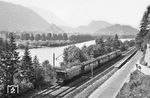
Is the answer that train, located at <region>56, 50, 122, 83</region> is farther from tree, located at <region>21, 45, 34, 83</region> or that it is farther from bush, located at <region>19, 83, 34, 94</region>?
bush, located at <region>19, 83, 34, 94</region>

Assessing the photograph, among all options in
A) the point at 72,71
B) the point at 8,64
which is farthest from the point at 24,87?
the point at 72,71

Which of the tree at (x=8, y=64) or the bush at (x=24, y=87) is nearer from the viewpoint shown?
the bush at (x=24, y=87)

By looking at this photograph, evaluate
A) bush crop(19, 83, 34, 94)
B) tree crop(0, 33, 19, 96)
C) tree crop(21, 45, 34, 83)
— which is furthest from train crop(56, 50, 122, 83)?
tree crop(0, 33, 19, 96)

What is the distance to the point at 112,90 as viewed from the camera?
117ft

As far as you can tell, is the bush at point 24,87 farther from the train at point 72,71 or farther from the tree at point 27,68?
the train at point 72,71

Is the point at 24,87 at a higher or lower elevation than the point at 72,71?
lower

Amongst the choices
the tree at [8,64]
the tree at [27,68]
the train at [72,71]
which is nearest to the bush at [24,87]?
the tree at [8,64]

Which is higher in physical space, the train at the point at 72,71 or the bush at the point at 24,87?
the train at the point at 72,71

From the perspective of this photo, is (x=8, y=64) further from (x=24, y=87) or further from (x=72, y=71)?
(x=72, y=71)

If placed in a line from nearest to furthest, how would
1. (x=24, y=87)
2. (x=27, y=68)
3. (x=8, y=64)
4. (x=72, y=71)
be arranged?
(x=24, y=87)
(x=8, y=64)
(x=27, y=68)
(x=72, y=71)

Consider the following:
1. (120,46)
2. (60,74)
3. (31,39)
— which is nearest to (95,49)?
(120,46)

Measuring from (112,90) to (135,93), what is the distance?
698 centimetres

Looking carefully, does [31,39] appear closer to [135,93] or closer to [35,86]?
[35,86]

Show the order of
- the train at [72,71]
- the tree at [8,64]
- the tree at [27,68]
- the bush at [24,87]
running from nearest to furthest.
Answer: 1. the bush at [24,87]
2. the tree at [8,64]
3. the train at [72,71]
4. the tree at [27,68]
